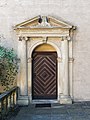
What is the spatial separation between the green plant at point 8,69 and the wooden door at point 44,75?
3.17ft

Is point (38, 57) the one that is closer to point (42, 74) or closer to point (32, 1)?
point (42, 74)

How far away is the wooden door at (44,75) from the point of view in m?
12.4

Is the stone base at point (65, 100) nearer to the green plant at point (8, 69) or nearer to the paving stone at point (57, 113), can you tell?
the paving stone at point (57, 113)

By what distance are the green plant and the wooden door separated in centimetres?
97

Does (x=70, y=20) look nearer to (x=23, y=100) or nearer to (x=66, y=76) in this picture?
(x=66, y=76)

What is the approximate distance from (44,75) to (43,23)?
2228 millimetres

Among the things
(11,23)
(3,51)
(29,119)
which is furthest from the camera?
(11,23)

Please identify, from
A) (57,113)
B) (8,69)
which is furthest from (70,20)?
(57,113)

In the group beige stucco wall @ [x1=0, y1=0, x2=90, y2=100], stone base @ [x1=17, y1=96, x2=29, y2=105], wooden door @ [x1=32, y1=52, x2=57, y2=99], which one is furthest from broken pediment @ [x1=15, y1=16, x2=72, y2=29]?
stone base @ [x1=17, y1=96, x2=29, y2=105]

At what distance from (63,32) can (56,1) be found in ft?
4.43

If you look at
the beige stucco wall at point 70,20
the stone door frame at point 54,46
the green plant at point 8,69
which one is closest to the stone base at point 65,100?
the stone door frame at point 54,46

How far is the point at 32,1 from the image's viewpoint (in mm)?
11992

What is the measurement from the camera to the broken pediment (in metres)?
11.6

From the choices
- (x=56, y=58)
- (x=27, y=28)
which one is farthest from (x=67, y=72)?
(x=27, y=28)
